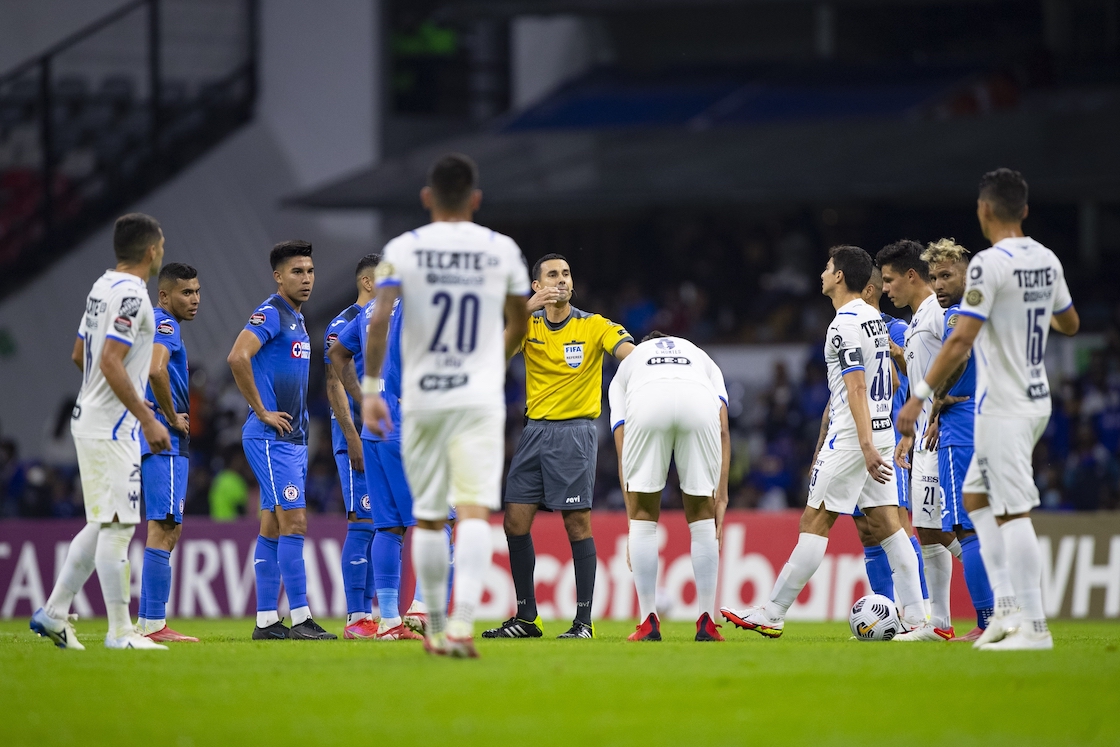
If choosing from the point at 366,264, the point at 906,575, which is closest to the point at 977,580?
the point at 906,575

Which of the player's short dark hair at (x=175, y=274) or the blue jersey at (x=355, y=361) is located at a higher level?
the player's short dark hair at (x=175, y=274)

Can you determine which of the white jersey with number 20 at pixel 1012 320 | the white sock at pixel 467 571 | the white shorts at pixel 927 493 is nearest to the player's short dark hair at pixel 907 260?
the white shorts at pixel 927 493

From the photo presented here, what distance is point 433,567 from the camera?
734 centimetres

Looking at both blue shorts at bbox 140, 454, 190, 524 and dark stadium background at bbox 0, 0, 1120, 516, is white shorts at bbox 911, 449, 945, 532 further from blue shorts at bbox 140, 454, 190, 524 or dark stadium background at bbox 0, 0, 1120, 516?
dark stadium background at bbox 0, 0, 1120, 516

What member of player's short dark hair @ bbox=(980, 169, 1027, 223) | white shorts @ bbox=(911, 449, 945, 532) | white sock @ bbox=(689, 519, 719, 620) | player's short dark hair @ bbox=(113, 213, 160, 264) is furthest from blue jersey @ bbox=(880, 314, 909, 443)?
player's short dark hair @ bbox=(113, 213, 160, 264)

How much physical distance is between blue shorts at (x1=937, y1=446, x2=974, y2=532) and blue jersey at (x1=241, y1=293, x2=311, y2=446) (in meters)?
4.41

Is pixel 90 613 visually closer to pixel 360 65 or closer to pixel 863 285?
pixel 863 285

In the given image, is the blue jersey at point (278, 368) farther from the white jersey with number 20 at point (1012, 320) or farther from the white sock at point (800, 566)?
the white jersey with number 20 at point (1012, 320)

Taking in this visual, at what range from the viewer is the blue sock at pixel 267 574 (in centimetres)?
1034

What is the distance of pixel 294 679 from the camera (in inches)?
265

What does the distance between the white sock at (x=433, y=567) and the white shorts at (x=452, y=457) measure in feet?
0.34

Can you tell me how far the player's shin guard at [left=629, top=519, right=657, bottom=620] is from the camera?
385 inches

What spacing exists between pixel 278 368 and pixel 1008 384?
16.6 feet

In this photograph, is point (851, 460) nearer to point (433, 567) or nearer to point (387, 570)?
point (387, 570)
